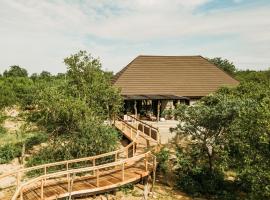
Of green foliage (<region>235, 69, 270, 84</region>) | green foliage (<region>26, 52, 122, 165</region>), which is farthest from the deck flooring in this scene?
green foliage (<region>235, 69, 270, 84</region>)

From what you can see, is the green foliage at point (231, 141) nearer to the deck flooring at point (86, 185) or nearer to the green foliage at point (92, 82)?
the deck flooring at point (86, 185)

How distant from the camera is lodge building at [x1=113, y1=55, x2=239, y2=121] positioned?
33656 mm

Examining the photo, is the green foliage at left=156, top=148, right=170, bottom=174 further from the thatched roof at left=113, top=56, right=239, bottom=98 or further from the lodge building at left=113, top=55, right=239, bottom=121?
A: the thatched roof at left=113, top=56, right=239, bottom=98

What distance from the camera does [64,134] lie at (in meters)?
20.0

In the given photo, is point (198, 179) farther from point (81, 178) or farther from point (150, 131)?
point (150, 131)

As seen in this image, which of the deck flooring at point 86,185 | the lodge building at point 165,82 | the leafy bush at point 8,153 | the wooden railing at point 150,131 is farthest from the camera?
the lodge building at point 165,82

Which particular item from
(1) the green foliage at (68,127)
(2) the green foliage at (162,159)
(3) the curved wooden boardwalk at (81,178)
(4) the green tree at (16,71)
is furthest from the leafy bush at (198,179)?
(4) the green tree at (16,71)

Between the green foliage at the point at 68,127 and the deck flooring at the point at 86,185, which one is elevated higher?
the green foliage at the point at 68,127

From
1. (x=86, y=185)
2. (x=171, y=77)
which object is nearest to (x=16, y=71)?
(x=171, y=77)

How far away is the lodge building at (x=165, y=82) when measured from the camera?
110 feet

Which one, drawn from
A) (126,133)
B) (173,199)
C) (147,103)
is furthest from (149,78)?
(173,199)

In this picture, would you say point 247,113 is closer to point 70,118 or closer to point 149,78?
point 70,118

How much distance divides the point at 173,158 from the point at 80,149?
550 centimetres

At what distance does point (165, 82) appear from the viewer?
35.7 metres
